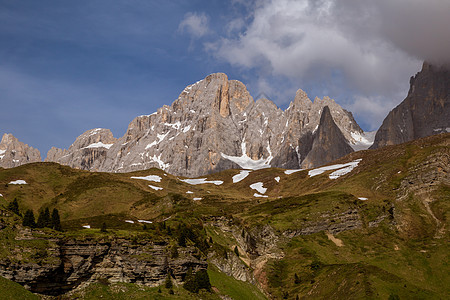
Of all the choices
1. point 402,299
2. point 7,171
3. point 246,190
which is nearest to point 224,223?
point 402,299

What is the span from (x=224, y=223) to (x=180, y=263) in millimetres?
43089

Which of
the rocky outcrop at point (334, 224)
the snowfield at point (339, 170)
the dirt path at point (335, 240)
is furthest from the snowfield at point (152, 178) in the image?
the dirt path at point (335, 240)

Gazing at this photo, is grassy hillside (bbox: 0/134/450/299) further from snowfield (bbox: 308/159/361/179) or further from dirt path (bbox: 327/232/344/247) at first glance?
snowfield (bbox: 308/159/361/179)

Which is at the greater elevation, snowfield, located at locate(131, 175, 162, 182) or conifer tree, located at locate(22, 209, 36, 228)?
snowfield, located at locate(131, 175, 162, 182)

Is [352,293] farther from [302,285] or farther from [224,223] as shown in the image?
[224,223]

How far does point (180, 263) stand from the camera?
50.4m

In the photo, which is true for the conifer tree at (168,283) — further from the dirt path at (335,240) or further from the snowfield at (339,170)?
the snowfield at (339,170)

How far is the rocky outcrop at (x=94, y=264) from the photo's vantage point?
3884cm

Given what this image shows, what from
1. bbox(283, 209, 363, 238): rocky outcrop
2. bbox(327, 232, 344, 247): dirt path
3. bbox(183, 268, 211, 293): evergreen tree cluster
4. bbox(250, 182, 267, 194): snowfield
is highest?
bbox(250, 182, 267, 194): snowfield

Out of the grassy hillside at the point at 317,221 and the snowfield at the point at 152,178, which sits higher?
the snowfield at the point at 152,178

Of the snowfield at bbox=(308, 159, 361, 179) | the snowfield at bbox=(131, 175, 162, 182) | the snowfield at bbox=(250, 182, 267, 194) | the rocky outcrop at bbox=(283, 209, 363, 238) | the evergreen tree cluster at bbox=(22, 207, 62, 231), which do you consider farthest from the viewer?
the snowfield at bbox=(250, 182, 267, 194)

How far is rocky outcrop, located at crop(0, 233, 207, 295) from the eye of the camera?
3884 cm

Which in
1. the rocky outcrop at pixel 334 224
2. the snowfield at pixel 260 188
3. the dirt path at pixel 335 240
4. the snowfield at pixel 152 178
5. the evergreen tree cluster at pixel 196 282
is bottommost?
the evergreen tree cluster at pixel 196 282

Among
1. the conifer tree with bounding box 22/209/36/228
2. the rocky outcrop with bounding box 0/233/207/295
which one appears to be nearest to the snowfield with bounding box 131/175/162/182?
the rocky outcrop with bounding box 0/233/207/295
